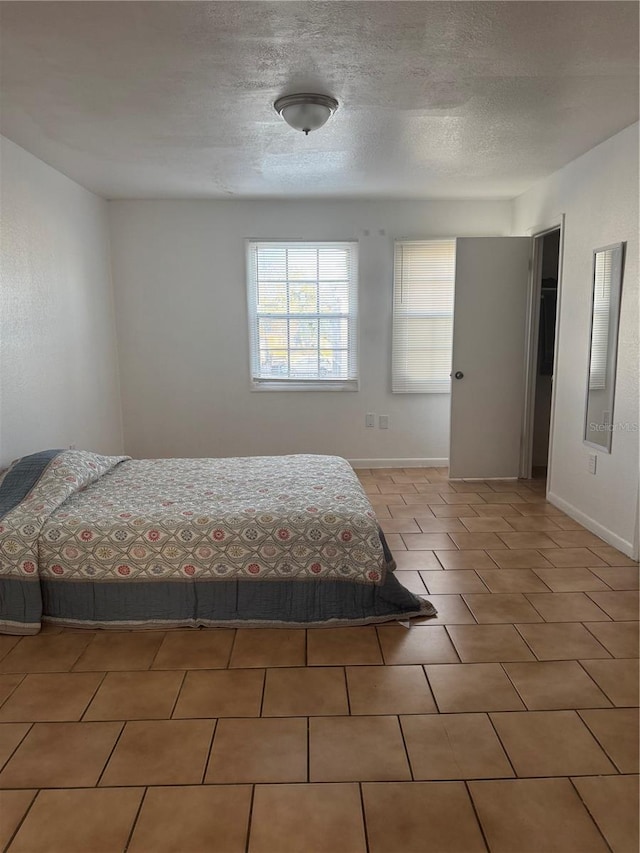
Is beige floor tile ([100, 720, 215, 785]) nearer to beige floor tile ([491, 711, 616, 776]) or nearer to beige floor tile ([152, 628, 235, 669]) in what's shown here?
beige floor tile ([152, 628, 235, 669])

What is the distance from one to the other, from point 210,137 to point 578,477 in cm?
323

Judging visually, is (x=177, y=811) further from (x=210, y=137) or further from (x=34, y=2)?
(x=210, y=137)

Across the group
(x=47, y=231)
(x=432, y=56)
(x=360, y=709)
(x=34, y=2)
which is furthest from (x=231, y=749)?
(x=47, y=231)

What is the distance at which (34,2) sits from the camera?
189 cm

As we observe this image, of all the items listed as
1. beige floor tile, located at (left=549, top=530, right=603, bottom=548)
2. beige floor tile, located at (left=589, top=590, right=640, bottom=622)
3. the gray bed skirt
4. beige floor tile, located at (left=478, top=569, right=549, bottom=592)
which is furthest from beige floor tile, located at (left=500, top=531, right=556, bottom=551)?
the gray bed skirt

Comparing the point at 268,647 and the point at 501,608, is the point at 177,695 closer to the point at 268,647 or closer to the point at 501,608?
the point at 268,647

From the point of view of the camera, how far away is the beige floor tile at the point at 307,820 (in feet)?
4.85

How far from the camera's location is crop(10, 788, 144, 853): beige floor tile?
1.48m

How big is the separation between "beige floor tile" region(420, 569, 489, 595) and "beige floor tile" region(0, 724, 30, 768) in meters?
1.88

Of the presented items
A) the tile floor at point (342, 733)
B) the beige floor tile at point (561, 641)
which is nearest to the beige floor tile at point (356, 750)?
the tile floor at point (342, 733)

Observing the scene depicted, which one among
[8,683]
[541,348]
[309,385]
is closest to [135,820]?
[8,683]

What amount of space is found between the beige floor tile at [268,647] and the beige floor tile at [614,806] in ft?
3.54

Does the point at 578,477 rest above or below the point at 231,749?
above

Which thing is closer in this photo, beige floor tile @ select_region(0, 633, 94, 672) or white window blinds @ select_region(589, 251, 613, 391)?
beige floor tile @ select_region(0, 633, 94, 672)
